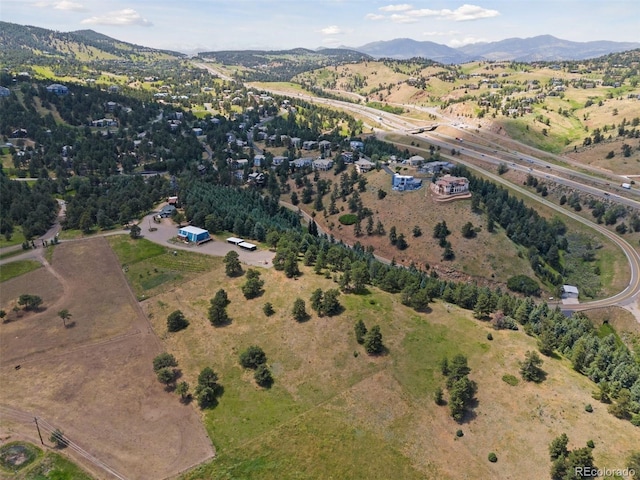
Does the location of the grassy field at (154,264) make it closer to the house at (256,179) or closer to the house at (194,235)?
the house at (194,235)

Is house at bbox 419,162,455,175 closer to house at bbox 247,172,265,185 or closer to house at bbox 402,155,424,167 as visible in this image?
house at bbox 402,155,424,167

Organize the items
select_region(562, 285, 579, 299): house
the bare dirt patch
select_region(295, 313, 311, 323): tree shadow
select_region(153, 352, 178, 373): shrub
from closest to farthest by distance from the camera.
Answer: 1. the bare dirt patch
2. select_region(153, 352, 178, 373): shrub
3. select_region(295, 313, 311, 323): tree shadow
4. select_region(562, 285, 579, 299): house

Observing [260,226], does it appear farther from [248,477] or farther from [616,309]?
[616,309]

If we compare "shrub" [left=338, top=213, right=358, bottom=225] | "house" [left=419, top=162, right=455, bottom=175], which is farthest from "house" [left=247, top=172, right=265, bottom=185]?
"house" [left=419, top=162, right=455, bottom=175]

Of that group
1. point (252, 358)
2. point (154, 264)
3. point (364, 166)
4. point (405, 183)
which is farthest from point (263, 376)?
point (364, 166)

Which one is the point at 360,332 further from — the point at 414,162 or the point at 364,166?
the point at 414,162

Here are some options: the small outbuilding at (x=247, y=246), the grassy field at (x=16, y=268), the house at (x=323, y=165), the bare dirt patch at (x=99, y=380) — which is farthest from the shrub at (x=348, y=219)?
the grassy field at (x=16, y=268)
